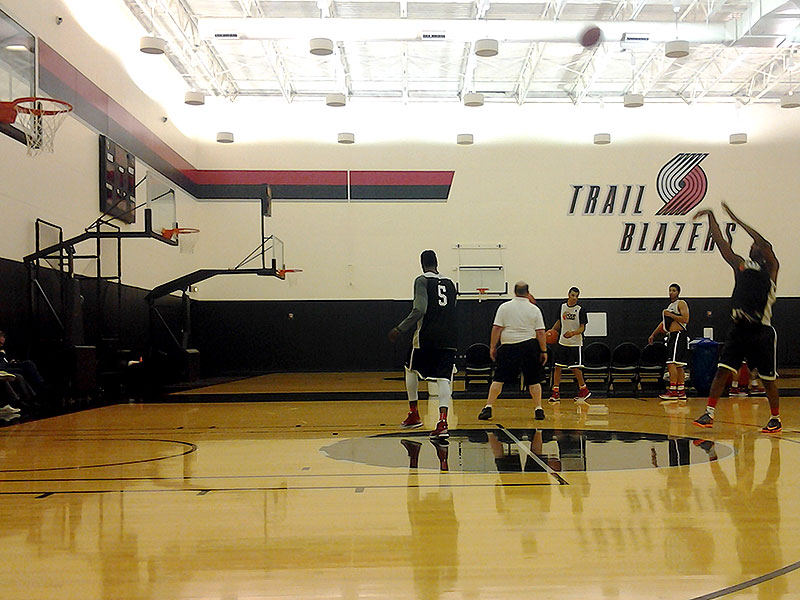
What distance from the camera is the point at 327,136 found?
800 inches

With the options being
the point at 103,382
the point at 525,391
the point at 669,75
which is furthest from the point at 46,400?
the point at 669,75

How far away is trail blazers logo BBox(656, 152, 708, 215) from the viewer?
66.5 feet

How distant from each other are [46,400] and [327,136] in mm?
11257

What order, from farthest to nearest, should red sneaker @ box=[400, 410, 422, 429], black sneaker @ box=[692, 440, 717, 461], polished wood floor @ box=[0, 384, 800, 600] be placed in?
red sneaker @ box=[400, 410, 422, 429]
black sneaker @ box=[692, 440, 717, 461]
polished wood floor @ box=[0, 384, 800, 600]

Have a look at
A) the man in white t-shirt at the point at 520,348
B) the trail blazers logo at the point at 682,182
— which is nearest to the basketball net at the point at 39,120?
the man in white t-shirt at the point at 520,348

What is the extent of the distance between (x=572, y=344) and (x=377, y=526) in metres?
8.11

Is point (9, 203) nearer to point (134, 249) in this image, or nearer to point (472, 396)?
point (134, 249)

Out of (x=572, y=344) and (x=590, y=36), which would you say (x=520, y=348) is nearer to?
(x=572, y=344)

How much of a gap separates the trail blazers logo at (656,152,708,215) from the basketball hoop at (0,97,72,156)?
597 inches

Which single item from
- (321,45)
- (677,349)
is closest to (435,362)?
(677,349)

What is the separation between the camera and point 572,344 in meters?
11.5

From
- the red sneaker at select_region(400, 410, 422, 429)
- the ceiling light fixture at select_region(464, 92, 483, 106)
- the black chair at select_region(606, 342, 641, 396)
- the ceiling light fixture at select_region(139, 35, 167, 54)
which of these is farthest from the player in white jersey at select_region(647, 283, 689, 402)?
the ceiling light fixture at select_region(139, 35, 167, 54)

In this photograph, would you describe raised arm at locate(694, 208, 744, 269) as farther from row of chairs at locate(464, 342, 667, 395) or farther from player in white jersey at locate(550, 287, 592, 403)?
row of chairs at locate(464, 342, 667, 395)

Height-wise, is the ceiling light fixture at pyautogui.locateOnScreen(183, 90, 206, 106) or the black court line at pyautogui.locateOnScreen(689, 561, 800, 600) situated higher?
the ceiling light fixture at pyautogui.locateOnScreen(183, 90, 206, 106)
